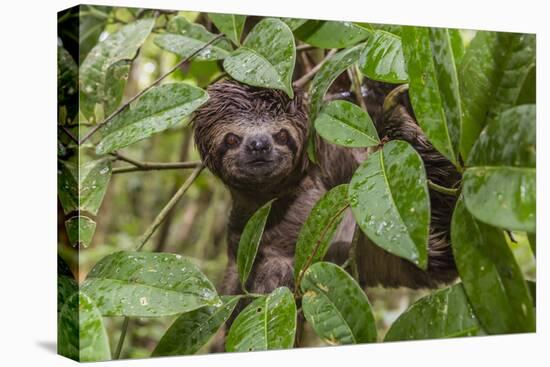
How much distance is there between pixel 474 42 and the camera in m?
2.29

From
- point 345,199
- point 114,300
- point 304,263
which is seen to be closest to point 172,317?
point 114,300

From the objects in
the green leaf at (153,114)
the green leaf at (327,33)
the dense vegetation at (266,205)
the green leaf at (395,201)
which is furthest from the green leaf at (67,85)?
the green leaf at (395,201)

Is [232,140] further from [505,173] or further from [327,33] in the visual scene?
[505,173]

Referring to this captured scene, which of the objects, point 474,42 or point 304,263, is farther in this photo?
point 304,263

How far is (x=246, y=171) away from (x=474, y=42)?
81 cm

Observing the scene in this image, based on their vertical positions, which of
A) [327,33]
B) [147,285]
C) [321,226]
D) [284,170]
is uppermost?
[327,33]

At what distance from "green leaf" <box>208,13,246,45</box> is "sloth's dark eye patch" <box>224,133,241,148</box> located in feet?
0.96

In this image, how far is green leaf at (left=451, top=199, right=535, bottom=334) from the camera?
2258 mm

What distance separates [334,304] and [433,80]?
0.74m

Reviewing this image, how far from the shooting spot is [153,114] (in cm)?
231

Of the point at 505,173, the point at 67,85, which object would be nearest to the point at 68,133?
the point at 67,85

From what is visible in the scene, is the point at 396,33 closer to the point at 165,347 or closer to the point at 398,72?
the point at 398,72

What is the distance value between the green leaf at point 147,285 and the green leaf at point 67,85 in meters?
0.44

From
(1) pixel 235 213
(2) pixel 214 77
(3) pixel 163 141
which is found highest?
(2) pixel 214 77
